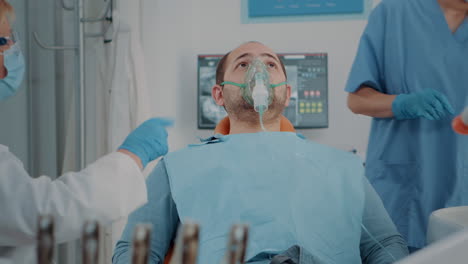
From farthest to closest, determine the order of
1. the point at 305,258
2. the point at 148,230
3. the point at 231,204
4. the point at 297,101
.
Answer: the point at 297,101
the point at 231,204
the point at 305,258
the point at 148,230

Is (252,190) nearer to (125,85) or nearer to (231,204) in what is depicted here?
(231,204)

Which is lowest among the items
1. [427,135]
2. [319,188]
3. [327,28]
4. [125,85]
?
[319,188]

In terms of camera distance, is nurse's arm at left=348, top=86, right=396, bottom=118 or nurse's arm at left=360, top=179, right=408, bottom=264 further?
nurse's arm at left=348, top=86, right=396, bottom=118

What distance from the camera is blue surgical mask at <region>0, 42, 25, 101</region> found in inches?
53.2

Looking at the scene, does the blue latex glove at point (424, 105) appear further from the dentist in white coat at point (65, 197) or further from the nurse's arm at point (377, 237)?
the dentist in white coat at point (65, 197)

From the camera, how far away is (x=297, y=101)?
109 inches

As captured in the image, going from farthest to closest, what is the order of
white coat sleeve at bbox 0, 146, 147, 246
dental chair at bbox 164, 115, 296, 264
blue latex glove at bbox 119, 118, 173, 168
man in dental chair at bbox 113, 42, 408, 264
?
1. dental chair at bbox 164, 115, 296, 264
2. man in dental chair at bbox 113, 42, 408, 264
3. blue latex glove at bbox 119, 118, 173, 168
4. white coat sleeve at bbox 0, 146, 147, 246

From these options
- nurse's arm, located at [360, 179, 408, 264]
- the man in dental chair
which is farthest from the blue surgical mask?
nurse's arm, located at [360, 179, 408, 264]

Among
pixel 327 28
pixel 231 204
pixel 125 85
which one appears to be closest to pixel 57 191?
pixel 231 204

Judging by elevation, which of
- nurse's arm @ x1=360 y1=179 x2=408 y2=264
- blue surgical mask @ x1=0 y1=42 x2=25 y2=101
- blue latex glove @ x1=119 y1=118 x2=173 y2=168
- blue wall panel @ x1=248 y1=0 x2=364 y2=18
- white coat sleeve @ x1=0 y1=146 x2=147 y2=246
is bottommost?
nurse's arm @ x1=360 y1=179 x2=408 y2=264

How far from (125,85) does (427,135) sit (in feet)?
5.22

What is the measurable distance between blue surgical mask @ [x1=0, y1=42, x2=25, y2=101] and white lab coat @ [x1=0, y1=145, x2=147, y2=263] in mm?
663

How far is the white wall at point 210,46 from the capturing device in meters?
2.85

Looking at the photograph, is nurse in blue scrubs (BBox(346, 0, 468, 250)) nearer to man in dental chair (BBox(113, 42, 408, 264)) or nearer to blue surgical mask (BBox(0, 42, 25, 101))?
man in dental chair (BBox(113, 42, 408, 264))
